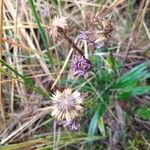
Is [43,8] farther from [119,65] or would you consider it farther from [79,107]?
[79,107]

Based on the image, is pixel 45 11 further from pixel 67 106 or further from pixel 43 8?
pixel 67 106

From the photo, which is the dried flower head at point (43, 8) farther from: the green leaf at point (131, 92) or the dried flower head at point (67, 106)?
the dried flower head at point (67, 106)

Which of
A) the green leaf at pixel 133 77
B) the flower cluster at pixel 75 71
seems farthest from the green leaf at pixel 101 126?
the flower cluster at pixel 75 71

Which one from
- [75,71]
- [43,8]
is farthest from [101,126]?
[43,8]

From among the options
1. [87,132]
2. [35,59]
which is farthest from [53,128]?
[35,59]

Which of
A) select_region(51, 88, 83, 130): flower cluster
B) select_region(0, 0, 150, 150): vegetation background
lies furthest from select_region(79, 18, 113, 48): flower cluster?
select_region(0, 0, 150, 150): vegetation background
